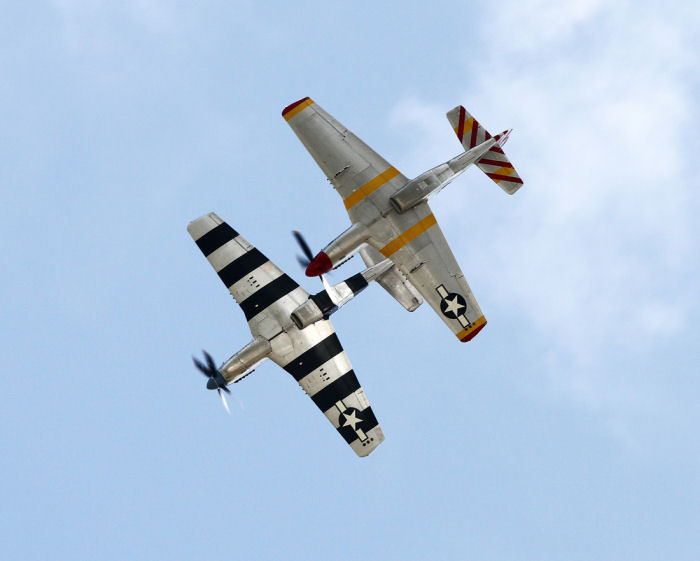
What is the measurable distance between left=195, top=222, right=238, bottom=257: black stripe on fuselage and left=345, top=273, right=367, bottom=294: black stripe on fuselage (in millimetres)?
6073

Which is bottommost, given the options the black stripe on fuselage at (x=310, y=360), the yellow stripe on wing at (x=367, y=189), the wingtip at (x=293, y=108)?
the black stripe on fuselage at (x=310, y=360)

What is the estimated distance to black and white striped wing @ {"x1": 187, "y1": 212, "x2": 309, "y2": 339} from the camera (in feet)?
138

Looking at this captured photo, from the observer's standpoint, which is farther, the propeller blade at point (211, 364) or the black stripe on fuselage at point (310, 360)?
the black stripe on fuselage at point (310, 360)

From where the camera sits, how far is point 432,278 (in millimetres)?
42875

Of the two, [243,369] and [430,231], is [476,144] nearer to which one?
[430,231]

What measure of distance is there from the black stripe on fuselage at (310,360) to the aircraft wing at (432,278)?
4573 mm

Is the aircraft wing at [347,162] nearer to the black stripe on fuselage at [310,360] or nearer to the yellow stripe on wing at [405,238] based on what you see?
the yellow stripe on wing at [405,238]

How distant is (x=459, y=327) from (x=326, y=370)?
5871 millimetres

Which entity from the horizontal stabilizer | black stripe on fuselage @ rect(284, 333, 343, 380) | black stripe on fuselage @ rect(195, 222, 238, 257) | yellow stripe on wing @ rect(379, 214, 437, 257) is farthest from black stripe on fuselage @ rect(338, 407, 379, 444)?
black stripe on fuselage @ rect(195, 222, 238, 257)

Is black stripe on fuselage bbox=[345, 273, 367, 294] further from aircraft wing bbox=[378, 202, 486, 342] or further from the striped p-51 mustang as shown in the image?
aircraft wing bbox=[378, 202, 486, 342]

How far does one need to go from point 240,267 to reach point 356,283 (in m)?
5.33

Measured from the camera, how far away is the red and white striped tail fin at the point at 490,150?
44.6 meters

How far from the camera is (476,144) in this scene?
1757 inches

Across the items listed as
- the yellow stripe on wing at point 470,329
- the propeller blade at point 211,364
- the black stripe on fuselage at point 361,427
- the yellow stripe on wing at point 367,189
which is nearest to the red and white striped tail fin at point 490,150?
the yellow stripe on wing at point 367,189
